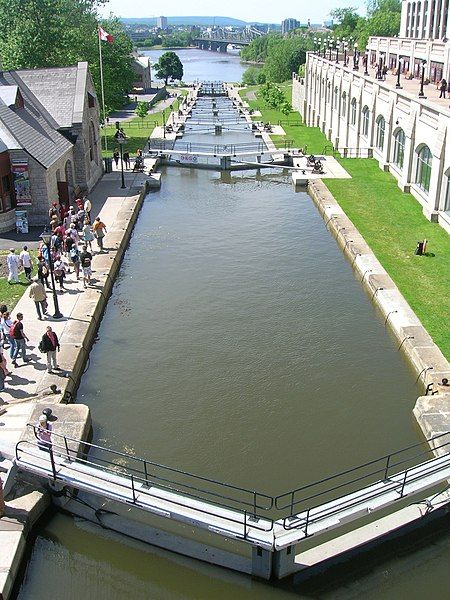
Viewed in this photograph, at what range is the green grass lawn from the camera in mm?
20375

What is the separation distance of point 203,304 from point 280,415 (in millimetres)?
7130

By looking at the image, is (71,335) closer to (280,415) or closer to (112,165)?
(280,415)

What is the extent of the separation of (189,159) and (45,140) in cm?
1677

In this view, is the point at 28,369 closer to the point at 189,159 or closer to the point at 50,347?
the point at 50,347

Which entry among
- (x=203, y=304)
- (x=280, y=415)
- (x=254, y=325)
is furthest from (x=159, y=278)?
(x=280, y=415)

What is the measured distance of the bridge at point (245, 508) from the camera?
11.1m

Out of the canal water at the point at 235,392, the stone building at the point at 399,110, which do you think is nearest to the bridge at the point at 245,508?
the canal water at the point at 235,392

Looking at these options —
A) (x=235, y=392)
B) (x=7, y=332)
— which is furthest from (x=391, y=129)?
(x=7, y=332)

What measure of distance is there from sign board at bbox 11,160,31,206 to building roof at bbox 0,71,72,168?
735 mm

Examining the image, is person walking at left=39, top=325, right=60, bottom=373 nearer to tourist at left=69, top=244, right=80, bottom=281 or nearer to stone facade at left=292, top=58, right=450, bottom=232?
tourist at left=69, top=244, right=80, bottom=281

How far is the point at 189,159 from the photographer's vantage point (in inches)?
1818

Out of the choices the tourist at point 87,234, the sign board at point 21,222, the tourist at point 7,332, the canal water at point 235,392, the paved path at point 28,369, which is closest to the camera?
the canal water at point 235,392

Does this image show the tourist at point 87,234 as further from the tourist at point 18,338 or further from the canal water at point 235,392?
the tourist at point 18,338

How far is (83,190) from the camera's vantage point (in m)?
34.8
